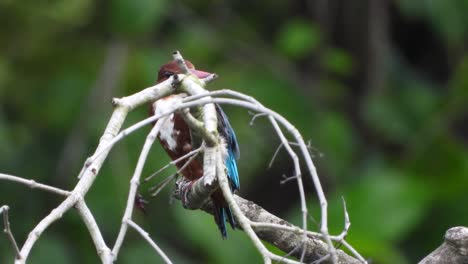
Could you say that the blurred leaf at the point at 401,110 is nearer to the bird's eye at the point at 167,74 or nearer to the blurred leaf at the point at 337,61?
the blurred leaf at the point at 337,61

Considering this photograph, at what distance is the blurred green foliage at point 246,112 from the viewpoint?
6.24 meters

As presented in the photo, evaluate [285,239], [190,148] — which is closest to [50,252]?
[190,148]

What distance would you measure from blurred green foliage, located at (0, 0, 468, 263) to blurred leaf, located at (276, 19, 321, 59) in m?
0.01

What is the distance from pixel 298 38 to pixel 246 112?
23.5 inches

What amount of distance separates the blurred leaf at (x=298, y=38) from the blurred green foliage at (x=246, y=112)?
0.01m

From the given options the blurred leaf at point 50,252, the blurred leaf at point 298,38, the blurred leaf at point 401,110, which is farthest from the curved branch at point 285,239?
the blurred leaf at point 401,110

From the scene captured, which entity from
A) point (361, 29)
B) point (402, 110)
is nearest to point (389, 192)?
point (402, 110)

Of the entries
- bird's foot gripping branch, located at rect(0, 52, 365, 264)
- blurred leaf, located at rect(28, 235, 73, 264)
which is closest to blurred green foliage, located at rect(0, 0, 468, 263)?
blurred leaf, located at rect(28, 235, 73, 264)

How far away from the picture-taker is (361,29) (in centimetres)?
703

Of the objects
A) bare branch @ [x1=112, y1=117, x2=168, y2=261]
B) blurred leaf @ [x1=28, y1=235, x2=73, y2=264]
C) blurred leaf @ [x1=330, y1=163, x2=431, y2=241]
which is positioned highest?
bare branch @ [x1=112, y1=117, x2=168, y2=261]

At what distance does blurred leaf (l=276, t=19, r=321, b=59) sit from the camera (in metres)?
6.72

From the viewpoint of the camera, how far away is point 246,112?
21.1 ft

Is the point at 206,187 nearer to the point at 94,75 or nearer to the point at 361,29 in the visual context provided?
the point at 94,75

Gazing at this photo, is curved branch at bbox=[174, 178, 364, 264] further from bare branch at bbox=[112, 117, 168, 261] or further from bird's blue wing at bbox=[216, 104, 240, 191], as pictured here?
bare branch at bbox=[112, 117, 168, 261]
